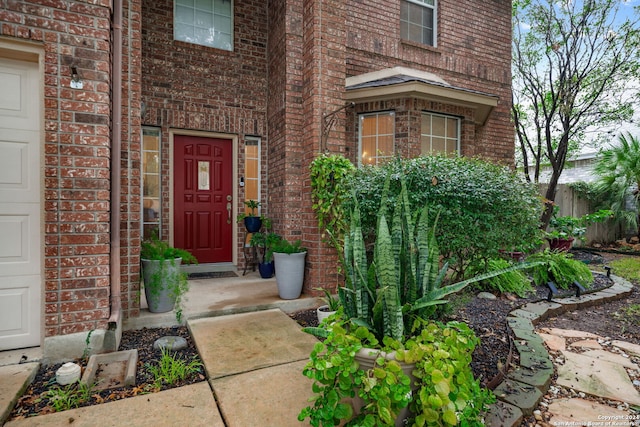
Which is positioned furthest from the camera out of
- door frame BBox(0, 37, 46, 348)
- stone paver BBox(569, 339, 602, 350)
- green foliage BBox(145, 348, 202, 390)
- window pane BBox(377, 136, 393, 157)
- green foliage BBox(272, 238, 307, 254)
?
window pane BBox(377, 136, 393, 157)

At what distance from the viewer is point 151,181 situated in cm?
435

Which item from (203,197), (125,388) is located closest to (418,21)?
(203,197)

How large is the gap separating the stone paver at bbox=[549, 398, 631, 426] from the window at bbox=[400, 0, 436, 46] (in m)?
5.92

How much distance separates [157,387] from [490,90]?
7196 mm

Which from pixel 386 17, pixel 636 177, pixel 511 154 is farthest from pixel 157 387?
pixel 636 177

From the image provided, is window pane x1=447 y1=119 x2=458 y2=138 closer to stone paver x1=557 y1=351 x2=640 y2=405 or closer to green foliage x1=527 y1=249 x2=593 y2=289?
green foliage x1=527 y1=249 x2=593 y2=289

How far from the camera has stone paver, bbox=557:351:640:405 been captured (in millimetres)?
1917

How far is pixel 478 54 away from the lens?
21.1 ft

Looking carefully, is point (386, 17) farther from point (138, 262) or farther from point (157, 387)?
point (157, 387)

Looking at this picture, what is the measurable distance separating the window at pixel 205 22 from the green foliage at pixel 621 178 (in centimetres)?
888

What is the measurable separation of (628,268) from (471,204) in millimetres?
4985

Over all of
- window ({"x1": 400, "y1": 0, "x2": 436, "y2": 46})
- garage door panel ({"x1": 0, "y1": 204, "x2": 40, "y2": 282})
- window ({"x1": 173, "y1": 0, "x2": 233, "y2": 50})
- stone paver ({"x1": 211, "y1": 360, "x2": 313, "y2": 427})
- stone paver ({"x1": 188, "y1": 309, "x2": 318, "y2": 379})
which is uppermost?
window ({"x1": 400, "y1": 0, "x2": 436, "y2": 46})

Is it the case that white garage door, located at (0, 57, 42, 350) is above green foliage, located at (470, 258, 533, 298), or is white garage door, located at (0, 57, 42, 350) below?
above

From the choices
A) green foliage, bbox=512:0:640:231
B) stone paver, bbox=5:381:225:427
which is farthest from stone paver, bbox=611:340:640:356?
green foliage, bbox=512:0:640:231
